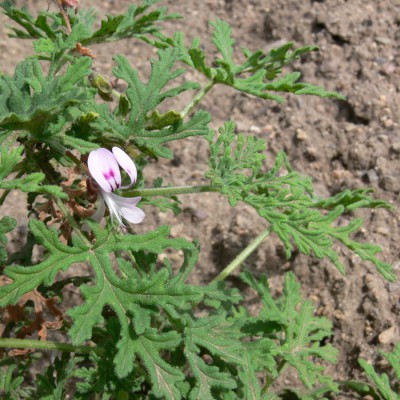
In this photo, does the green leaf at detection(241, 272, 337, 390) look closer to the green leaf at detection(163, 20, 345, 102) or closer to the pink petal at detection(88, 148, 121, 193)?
the green leaf at detection(163, 20, 345, 102)

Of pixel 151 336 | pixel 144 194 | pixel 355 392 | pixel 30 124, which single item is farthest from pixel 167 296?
pixel 355 392

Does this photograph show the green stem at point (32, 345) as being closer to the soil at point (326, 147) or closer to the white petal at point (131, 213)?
the white petal at point (131, 213)

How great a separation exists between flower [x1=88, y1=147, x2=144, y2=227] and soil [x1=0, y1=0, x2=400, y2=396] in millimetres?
1235

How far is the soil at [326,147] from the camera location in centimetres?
273

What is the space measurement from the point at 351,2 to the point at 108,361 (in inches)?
101

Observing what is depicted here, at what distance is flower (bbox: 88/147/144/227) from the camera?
1.69 meters

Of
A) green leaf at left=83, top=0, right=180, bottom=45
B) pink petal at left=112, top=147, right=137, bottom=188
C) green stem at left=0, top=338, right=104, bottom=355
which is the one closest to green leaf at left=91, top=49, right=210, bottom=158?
pink petal at left=112, top=147, right=137, bottom=188

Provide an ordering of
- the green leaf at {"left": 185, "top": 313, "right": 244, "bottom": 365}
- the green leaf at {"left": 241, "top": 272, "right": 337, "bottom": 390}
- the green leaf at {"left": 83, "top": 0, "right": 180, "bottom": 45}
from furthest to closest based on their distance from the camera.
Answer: the green leaf at {"left": 241, "top": 272, "right": 337, "bottom": 390} → the green leaf at {"left": 83, "top": 0, "right": 180, "bottom": 45} → the green leaf at {"left": 185, "top": 313, "right": 244, "bottom": 365}

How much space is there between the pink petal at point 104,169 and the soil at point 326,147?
1.34 metres

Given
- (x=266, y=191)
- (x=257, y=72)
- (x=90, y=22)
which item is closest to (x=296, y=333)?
(x=266, y=191)

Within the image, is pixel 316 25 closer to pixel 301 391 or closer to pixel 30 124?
pixel 301 391

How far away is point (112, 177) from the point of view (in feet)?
5.63

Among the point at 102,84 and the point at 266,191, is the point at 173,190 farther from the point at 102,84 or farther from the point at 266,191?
the point at 102,84

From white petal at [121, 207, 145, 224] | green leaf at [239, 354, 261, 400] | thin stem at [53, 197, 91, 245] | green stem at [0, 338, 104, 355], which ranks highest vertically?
white petal at [121, 207, 145, 224]
